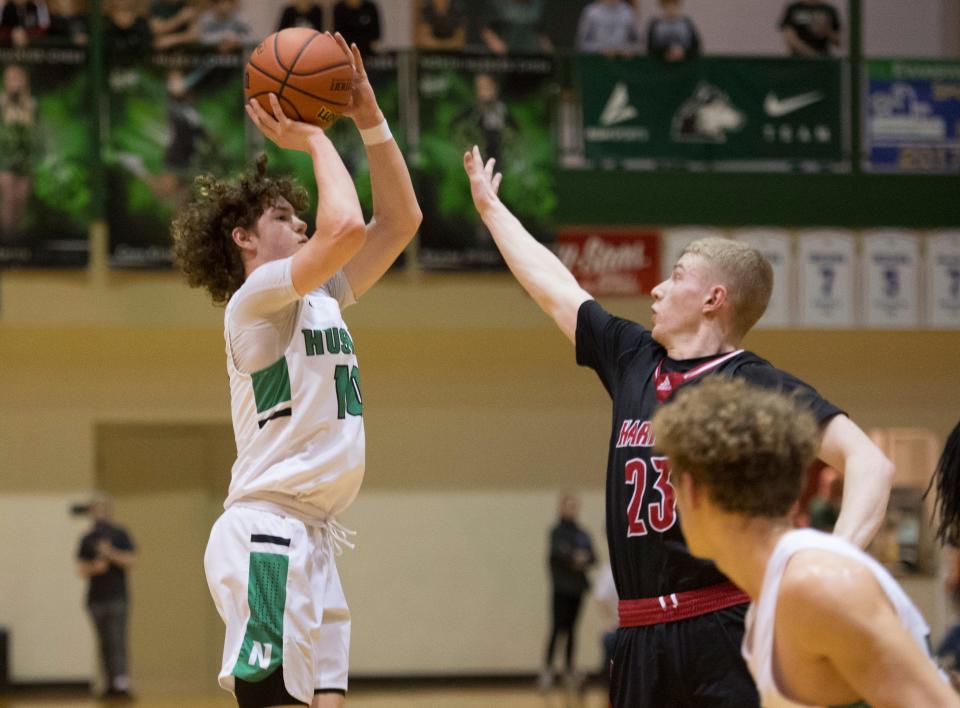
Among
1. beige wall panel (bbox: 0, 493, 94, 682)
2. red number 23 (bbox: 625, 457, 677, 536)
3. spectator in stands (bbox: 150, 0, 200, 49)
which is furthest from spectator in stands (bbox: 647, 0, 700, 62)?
red number 23 (bbox: 625, 457, 677, 536)

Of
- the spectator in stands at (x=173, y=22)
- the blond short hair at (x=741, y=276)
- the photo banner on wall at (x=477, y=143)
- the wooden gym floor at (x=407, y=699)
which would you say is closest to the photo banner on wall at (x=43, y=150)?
the spectator in stands at (x=173, y=22)

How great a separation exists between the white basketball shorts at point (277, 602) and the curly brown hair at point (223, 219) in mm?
732

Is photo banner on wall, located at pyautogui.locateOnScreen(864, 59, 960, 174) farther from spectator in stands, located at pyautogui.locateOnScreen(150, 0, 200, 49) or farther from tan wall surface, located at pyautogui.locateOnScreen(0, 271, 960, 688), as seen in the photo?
spectator in stands, located at pyautogui.locateOnScreen(150, 0, 200, 49)

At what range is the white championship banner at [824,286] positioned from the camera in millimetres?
12727

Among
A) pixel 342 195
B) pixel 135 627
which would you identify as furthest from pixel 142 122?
pixel 342 195

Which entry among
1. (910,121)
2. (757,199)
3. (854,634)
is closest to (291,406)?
(854,634)

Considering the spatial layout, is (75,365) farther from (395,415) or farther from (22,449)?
(395,415)

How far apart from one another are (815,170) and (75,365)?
7.44 m

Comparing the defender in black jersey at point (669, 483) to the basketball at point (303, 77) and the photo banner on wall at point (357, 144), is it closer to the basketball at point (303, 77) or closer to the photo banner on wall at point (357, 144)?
the basketball at point (303, 77)

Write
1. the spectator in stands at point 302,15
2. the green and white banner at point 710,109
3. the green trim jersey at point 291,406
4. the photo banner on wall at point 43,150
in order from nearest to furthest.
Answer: the green trim jersey at point 291,406 < the photo banner on wall at point 43,150 < the spectator in stands at point 302,15 < the green and white banner at point 710,109

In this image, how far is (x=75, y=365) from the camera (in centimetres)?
1298

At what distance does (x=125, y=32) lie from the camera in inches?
464

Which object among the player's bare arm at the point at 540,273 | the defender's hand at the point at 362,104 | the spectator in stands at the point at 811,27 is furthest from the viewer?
the spectator in stands at the point at 811,27

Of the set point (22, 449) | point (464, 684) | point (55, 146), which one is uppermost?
point (55, 146)
